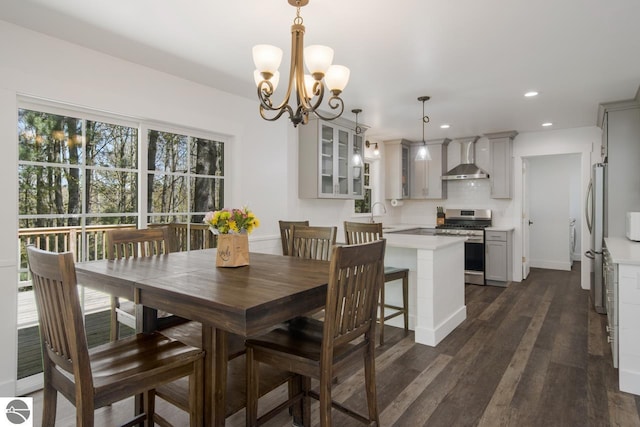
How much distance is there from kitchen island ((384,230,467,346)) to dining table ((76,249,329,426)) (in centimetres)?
140

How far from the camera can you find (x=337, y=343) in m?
1.54

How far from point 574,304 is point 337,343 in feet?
13.8

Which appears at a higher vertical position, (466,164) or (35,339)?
(466,164)

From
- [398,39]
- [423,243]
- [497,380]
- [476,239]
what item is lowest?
[497,380]

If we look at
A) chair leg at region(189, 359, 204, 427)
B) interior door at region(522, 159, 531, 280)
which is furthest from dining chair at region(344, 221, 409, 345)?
interior door at region(522, 159, 531, 280)

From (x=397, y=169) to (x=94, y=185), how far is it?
4707 mm

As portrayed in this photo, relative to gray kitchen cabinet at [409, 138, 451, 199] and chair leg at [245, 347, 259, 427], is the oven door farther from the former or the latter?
chair leg at [245, 347, 259, 427]

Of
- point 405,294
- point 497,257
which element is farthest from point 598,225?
point 405,294

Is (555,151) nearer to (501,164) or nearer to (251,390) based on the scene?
(501,164)

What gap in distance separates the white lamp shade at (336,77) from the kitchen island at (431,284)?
1.63 m

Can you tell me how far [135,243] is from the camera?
8.10 ft

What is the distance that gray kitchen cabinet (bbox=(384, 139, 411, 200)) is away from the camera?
631 cm

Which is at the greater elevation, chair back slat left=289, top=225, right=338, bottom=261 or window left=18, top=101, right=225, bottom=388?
window left=18, top=101, right=225, bottom=388

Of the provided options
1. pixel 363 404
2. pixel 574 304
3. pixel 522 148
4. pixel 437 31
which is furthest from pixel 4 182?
pixel 522 148
